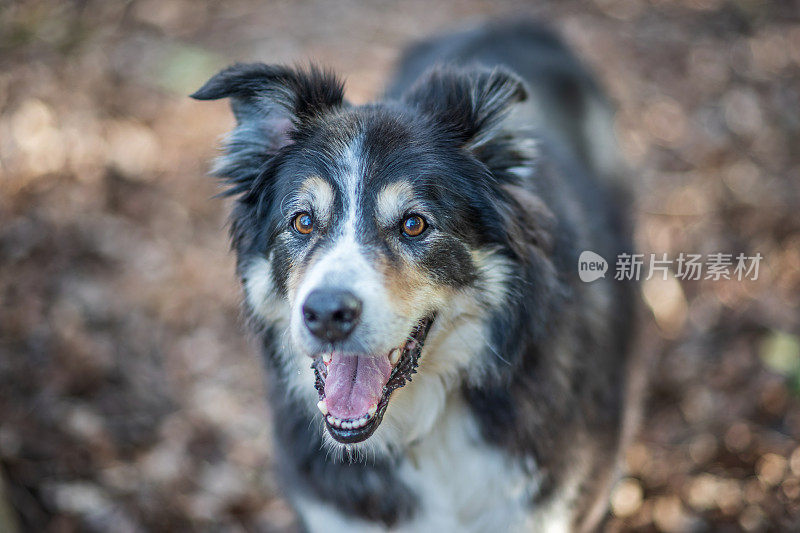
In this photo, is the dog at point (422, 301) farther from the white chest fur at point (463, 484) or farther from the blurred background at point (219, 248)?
the blurred background at point (219, 248)

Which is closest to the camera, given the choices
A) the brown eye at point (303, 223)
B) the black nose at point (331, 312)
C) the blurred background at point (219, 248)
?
the black nose at point (331, 312)

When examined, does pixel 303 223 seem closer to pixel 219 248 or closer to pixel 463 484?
pixel 463 484

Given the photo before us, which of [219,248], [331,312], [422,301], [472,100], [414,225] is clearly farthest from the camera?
[219,248]

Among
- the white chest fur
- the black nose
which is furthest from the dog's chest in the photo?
the black nose

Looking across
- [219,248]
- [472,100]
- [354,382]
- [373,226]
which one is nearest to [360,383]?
[354,382]

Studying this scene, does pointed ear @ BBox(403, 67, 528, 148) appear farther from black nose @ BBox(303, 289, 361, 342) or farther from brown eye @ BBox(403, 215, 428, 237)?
black nose @ BBox(303, 289, 361, 342)

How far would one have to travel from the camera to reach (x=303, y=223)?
9.07 feet

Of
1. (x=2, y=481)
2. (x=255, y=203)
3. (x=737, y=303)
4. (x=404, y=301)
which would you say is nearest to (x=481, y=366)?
(x=404, y=301)

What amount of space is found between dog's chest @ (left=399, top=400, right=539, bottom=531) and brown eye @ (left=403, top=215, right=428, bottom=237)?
2.36 feet

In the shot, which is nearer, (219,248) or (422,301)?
(422,301)

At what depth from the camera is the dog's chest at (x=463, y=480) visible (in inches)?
110

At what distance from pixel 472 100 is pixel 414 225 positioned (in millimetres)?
581

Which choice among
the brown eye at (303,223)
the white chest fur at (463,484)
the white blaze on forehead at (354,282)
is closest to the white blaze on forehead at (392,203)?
the white blaze on forehead at (354,282)

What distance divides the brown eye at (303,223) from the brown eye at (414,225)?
38 cm
